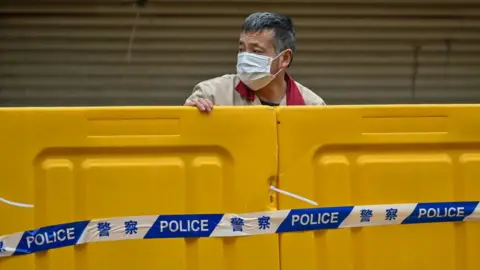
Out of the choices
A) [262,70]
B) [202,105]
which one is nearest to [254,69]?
[262,70]

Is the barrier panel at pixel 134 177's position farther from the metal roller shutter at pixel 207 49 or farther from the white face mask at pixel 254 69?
the metal roller shutter at pixel 207 49

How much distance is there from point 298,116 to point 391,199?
0.53 meters

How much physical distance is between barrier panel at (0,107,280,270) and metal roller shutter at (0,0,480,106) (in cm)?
303

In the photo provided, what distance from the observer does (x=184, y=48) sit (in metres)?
5.50

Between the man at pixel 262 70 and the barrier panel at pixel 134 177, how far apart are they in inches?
22.1

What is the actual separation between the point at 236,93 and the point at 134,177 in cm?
87

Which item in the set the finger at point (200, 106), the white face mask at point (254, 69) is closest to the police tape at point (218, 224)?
the finger at point (200, 106)

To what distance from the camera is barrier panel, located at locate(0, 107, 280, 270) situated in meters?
2.45

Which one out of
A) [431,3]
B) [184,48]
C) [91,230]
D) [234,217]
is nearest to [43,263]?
[91,230]

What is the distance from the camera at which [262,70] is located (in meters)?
3.15

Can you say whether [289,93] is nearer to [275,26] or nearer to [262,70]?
[262,70]

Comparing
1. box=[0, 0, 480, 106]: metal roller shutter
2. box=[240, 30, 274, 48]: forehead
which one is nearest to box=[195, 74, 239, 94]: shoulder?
box=[240, 30, 274, 48]: forehead

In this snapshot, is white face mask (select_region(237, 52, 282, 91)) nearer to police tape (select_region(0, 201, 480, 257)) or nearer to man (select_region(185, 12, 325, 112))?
man (select_region(185, 12, 325, 112))

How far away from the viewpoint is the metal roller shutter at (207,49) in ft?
17.7
